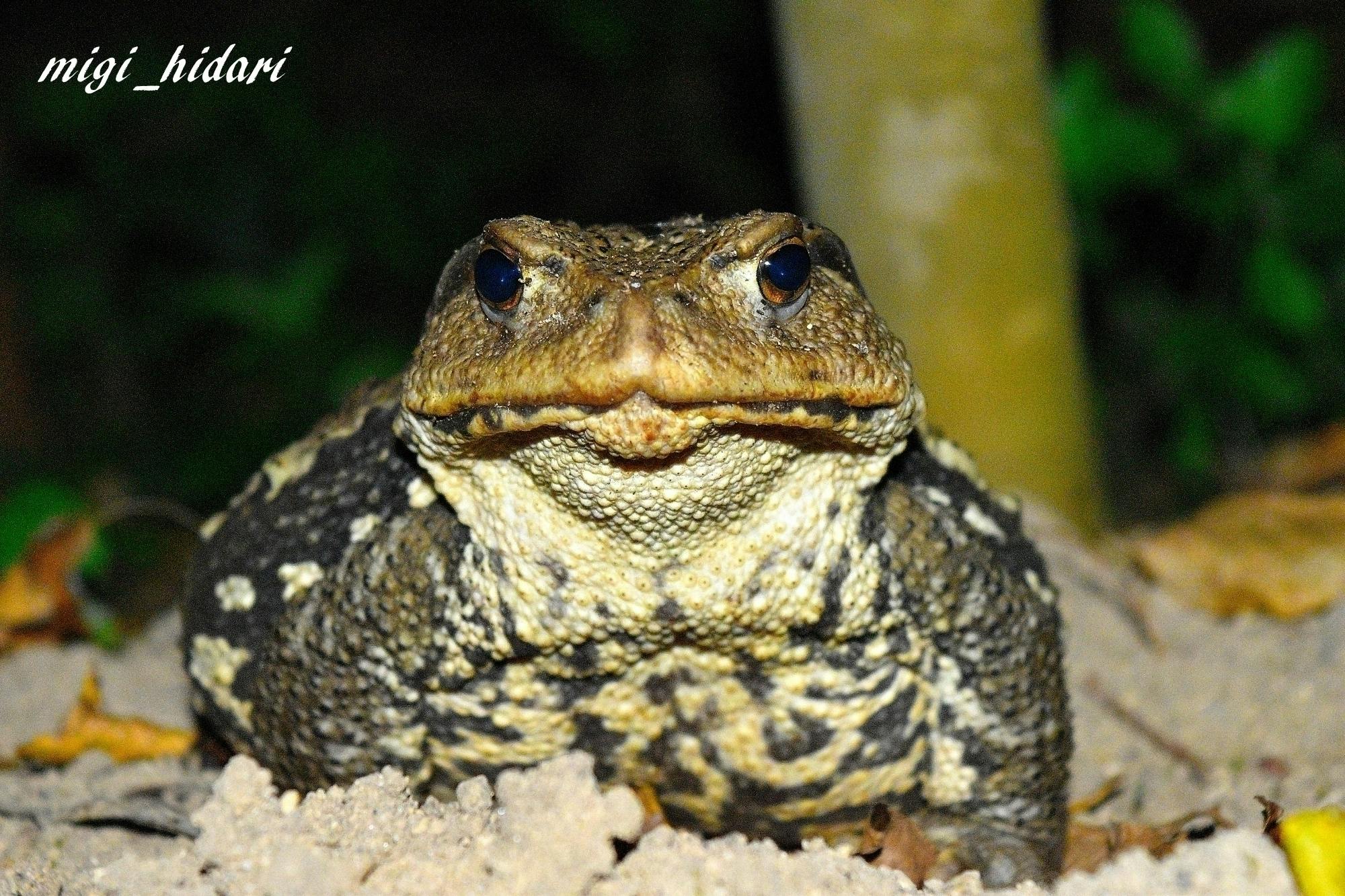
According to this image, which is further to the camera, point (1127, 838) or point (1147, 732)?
point (1147, 732)

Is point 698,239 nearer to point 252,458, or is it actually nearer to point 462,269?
point 462,269

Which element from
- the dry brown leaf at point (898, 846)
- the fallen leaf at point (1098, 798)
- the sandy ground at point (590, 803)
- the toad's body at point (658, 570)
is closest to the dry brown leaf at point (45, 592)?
the sandy ground at point (590, 803)

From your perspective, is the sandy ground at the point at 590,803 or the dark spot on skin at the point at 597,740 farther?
the dark spot on skin at the point at 597,740

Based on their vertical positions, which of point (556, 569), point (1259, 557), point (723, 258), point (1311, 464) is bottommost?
point (556, 569)

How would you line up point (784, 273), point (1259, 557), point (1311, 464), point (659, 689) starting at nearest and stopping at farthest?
point (784, 273), point (659, 689), point (1259, 557), point (1311, 464)

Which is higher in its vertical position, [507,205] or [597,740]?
[507,205]

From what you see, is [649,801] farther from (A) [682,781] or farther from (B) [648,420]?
(B) [648,420]

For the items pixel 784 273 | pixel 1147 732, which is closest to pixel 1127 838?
pixel 1147 732

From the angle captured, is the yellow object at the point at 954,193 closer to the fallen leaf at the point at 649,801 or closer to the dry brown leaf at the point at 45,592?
the fallen leaf at the point at 649,801
